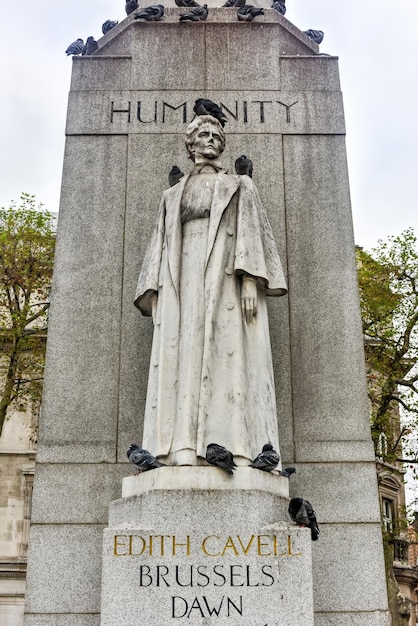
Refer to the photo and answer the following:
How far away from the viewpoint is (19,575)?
41031 mm

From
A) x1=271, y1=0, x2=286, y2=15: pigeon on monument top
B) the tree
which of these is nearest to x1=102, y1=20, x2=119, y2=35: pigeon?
x1=271, y1=0, x2=286, y2=15: pigeon on monument top

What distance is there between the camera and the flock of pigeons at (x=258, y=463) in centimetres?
812

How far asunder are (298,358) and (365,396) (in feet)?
3.20

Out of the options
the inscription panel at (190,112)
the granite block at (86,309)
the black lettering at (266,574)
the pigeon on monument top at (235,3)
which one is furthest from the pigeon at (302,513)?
the pigeon on monument top at (235,3)

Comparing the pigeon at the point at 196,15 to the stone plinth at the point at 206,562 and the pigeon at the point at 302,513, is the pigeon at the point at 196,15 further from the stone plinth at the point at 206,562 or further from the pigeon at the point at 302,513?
the pigeon at the point at 302,513

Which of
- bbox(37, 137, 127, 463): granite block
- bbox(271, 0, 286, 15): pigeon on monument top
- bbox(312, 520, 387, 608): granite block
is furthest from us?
bbox(271, 0, 286, 15): pigeon on monument top

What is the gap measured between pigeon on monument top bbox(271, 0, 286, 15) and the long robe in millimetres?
5161

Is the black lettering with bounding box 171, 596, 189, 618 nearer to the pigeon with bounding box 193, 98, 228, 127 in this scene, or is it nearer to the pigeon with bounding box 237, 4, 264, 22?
the pigeon with bounding box 193, 98, 228, 127

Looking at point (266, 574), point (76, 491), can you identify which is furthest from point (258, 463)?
point (76, 491)

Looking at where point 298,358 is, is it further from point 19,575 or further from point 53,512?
point 19,575

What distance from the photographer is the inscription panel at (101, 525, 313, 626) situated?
302 inches

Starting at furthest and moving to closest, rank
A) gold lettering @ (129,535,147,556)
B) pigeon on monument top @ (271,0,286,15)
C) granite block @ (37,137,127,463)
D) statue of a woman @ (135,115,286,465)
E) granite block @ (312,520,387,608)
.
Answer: pigeon on monument top @ (271,0,286,15)
granite block @ (37,137,127,463)
granite block @ (312,520,387,608)
statue of a woman @ (135,115,286,465)
gold lettering @ (129,535,147,556)

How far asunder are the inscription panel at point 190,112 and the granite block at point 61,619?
6570 millimetres

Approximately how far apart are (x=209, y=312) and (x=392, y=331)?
59.4ft
